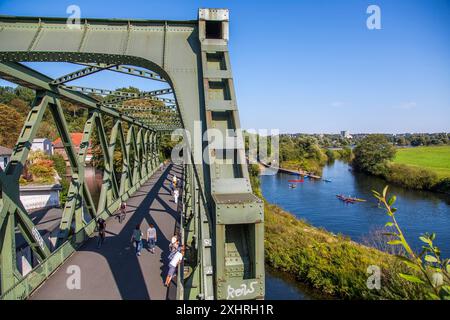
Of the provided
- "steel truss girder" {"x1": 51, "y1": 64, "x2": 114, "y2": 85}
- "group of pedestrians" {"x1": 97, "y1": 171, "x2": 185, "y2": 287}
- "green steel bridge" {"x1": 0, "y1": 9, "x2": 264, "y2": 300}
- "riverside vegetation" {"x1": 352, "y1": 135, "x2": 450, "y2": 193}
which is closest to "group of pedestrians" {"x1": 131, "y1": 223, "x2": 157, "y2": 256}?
"group of pedestrians" {"x1": 97, "y1": 171, "x2": 185, "y2": 287}

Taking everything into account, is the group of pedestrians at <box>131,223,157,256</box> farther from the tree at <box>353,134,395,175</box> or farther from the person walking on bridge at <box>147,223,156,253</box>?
the tree at <box>353,134,395,175</box>

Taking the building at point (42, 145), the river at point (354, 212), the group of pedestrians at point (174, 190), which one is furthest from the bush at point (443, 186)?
the building at point (42, 145)

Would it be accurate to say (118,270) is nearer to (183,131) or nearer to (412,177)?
(183,131)

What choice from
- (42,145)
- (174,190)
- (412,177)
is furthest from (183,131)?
(412,177)

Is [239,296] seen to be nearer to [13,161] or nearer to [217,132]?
[217,132]

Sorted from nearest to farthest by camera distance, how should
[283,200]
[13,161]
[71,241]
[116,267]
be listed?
[13,161]
[116,267]
[71,241]
[283,200]

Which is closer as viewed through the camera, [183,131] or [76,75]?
[183,131]
